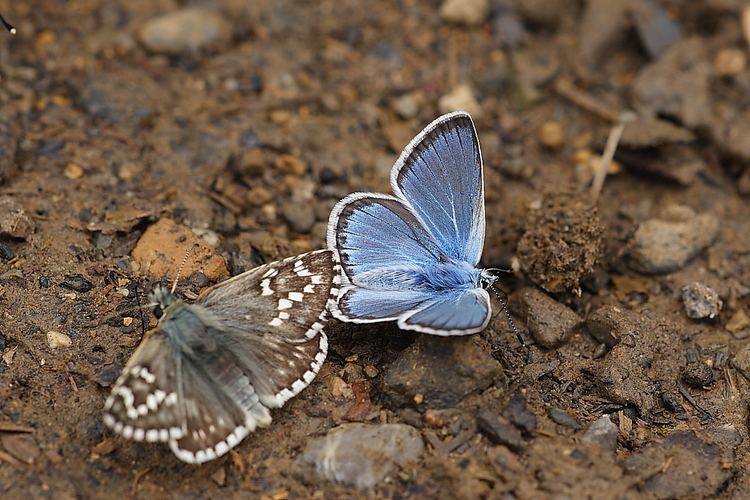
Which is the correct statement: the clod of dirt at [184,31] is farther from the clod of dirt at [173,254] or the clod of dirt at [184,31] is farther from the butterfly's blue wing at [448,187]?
the butterfly's blue wing at [448,187]

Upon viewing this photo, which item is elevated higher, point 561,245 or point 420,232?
point 420,232

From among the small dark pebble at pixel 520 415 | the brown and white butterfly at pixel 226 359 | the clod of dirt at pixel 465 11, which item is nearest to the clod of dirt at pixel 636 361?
the small dark pebble at pixel 520 415

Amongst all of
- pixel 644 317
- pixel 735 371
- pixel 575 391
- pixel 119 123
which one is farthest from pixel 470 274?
pixel 119 123

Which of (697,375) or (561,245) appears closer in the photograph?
(697,375)

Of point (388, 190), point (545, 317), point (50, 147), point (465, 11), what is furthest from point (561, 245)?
point (50, 147)

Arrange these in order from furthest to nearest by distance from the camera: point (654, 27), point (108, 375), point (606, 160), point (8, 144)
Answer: point (654, 27) < point (606, 160) < point (8, 144) < point (108, 375)

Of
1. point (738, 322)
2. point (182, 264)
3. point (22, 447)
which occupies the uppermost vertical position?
point (182, 264)

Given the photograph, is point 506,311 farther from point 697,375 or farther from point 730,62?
point 730,62
